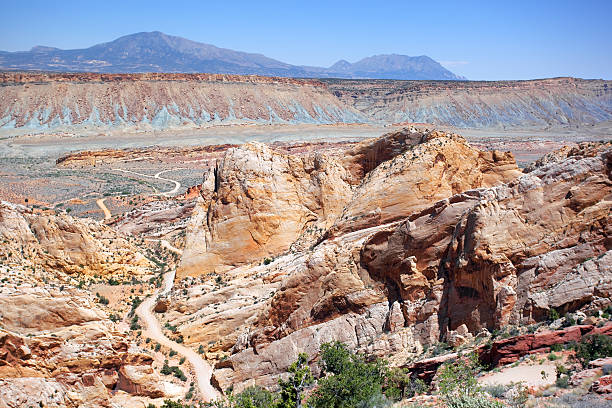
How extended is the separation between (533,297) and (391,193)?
30.9 ft

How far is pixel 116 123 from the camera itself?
13612 cm

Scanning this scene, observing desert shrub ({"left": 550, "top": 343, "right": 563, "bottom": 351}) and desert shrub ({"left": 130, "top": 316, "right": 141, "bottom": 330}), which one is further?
Result: desert shrub ({"left": 130, "top": 316, "right": 141, "bottom": 330})

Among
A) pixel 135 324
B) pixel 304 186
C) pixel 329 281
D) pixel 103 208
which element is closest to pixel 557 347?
pixel 329 281

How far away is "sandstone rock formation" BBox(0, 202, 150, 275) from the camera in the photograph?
26094 millimetres

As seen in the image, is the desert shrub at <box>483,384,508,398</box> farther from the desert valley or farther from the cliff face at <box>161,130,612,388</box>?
the cliff face at <box>161,130,612,388</box>

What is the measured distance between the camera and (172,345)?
76.4 ft

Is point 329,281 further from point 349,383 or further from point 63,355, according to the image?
point 63,355

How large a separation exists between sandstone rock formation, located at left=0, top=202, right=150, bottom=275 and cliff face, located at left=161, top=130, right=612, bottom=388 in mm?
6495

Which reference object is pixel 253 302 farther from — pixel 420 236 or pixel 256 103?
pixel 256 103

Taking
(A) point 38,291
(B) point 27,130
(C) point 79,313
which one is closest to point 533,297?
(C) point 79,313

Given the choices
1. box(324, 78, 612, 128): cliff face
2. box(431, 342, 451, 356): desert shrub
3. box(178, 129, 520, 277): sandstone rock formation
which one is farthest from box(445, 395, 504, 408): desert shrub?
box(324, 78, 612, 128): cliff face

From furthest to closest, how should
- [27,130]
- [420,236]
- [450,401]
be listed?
[27,130] < [420,236] < [450,401]

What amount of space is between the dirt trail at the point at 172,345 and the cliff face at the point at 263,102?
115510 mm

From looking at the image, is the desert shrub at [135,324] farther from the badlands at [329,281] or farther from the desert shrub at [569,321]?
the desert shrub at [569,321]
